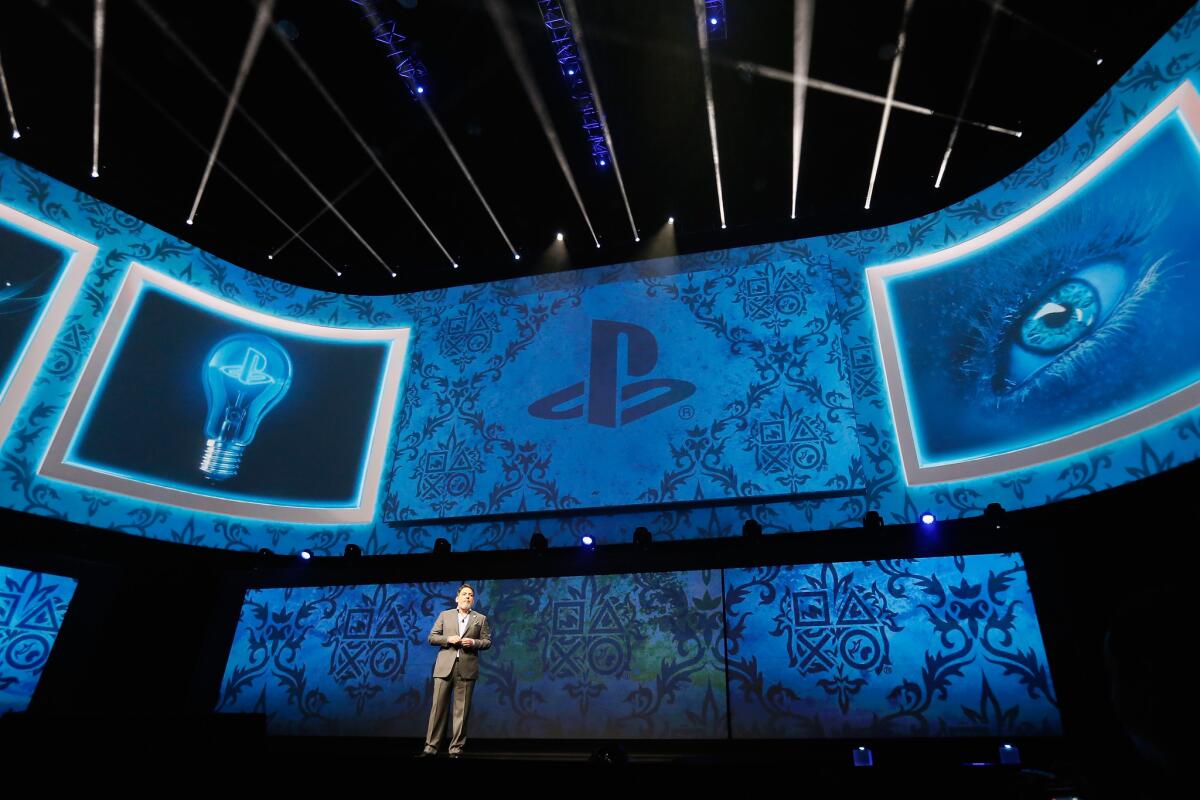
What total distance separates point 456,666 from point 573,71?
17.9 feet

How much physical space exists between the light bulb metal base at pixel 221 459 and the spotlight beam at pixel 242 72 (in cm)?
308

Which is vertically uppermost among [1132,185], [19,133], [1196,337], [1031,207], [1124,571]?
[19,133]

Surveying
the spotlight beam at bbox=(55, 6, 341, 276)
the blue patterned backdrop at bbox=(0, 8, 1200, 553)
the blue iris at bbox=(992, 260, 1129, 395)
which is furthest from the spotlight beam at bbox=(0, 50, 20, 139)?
the blue iris at bbox=(992, 260, 1129, 395)

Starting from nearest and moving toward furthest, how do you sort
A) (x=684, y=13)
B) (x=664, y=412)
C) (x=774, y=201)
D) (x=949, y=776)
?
(x=949, y=776) < (x=684, y=13) < (x=664, y=412) < (x=774, y=201)

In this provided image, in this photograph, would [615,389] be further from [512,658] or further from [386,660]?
[386,660]

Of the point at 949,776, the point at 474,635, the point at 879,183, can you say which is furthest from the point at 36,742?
the point at 879,183

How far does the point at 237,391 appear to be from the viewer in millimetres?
7438

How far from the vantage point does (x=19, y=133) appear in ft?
21.5

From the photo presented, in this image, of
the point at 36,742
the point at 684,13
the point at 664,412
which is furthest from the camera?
the point at 664,412

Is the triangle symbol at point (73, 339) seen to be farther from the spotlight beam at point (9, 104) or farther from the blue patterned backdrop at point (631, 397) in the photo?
the spotlight beam at point (9, 104)

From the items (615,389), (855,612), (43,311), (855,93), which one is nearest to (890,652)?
(855,612)

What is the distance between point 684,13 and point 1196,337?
190 inches

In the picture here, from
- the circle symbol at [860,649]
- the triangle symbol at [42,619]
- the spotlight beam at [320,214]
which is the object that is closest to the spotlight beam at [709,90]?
the spotlight beam at [320,214]

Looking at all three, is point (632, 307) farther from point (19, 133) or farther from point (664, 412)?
point (19, 133)
